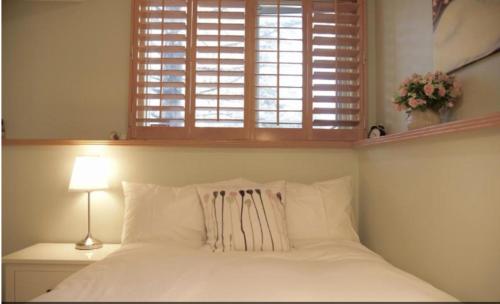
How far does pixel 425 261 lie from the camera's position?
1.45 metres

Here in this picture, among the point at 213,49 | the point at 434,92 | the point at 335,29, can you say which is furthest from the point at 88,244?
the point at 335,29

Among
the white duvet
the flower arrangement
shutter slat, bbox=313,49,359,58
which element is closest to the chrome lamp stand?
the white duvet

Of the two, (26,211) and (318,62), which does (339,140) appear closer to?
(318,62)

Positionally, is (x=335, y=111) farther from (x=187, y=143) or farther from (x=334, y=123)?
(x=187, y=143)

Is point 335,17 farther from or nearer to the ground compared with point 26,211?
farther from the ground

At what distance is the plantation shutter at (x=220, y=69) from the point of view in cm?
227

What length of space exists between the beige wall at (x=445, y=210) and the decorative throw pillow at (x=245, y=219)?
0.61 m

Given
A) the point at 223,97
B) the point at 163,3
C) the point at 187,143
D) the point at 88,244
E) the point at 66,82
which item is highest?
the point at 163,3

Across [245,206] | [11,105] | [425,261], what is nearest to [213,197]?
[245,206]

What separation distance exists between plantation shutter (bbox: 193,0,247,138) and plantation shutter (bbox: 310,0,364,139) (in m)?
0.53

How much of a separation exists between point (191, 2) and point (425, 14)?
1522 millimetres

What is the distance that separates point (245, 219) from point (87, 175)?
3.43 ft

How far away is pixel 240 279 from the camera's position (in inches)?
44.8

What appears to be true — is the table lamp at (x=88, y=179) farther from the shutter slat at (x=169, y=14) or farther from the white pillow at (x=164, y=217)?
the shutter slat at (x=169, y=14)
